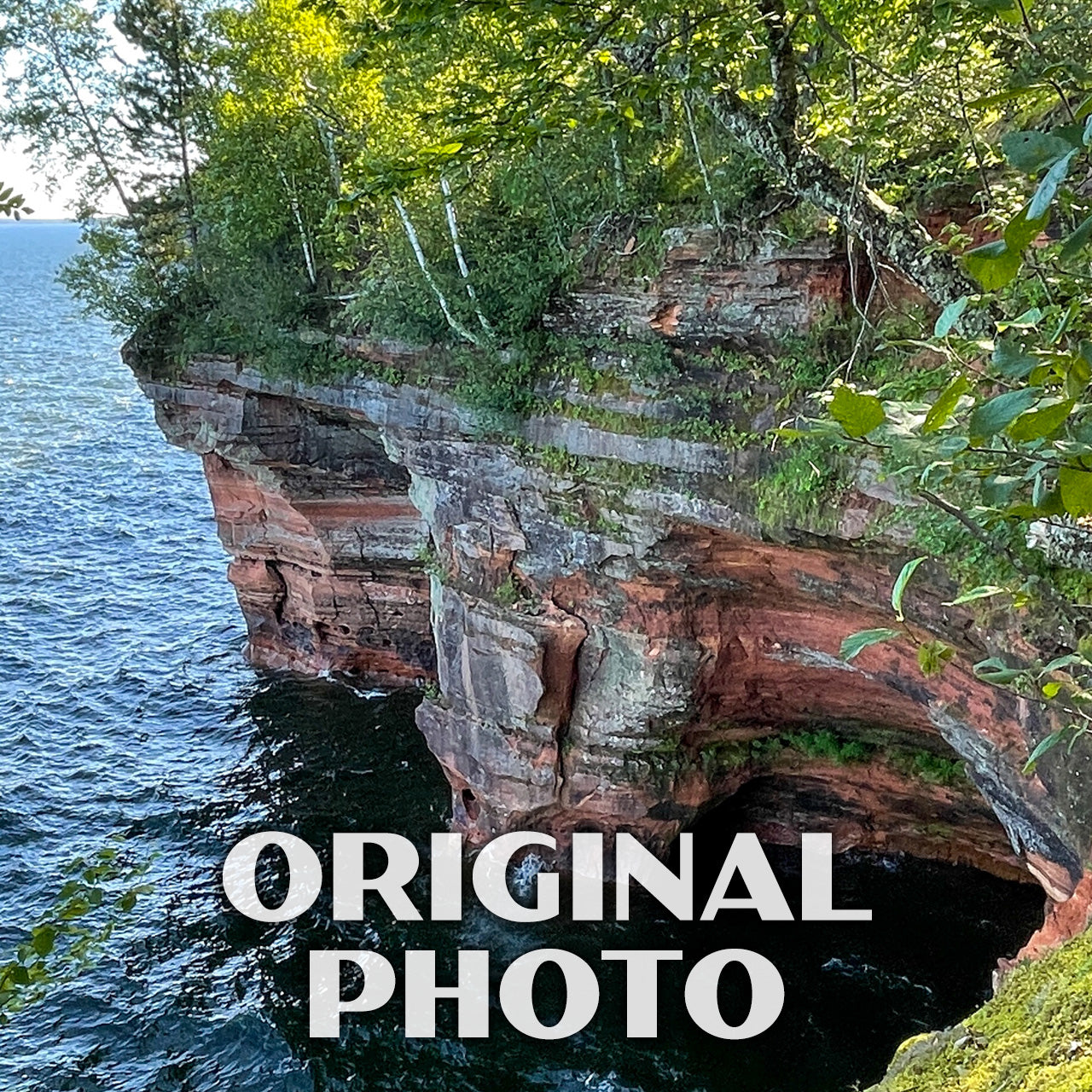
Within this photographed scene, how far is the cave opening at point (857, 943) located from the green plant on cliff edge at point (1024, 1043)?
8904mm

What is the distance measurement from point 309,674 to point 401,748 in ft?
12.2

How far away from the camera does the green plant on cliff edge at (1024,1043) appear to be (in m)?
3.48

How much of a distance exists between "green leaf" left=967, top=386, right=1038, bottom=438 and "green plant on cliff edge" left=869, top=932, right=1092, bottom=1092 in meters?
2.46

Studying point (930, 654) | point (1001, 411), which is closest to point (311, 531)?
point (930, 654)

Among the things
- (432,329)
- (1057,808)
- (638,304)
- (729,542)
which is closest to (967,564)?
(1057,808)

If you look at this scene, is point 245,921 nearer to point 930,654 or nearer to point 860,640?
point 930,654

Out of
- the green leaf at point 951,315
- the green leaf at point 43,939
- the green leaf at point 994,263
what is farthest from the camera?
the green leaf at point 43,939

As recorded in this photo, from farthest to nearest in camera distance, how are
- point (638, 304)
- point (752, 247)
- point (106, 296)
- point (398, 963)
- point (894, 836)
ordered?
1. point (106, 296)
2. point (894, 836)
3. point (398, 963)
4. point (638, 304)
5. point (752, 247)

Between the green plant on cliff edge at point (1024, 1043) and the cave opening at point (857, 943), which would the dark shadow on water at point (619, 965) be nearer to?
the cave opening at point (857, 943)

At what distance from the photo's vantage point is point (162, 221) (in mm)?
19781

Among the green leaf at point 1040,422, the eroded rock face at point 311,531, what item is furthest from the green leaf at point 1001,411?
the eroded rock face at point 311,531

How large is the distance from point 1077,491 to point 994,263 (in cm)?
47

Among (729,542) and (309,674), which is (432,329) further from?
(309,674)

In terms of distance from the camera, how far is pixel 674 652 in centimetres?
1349
